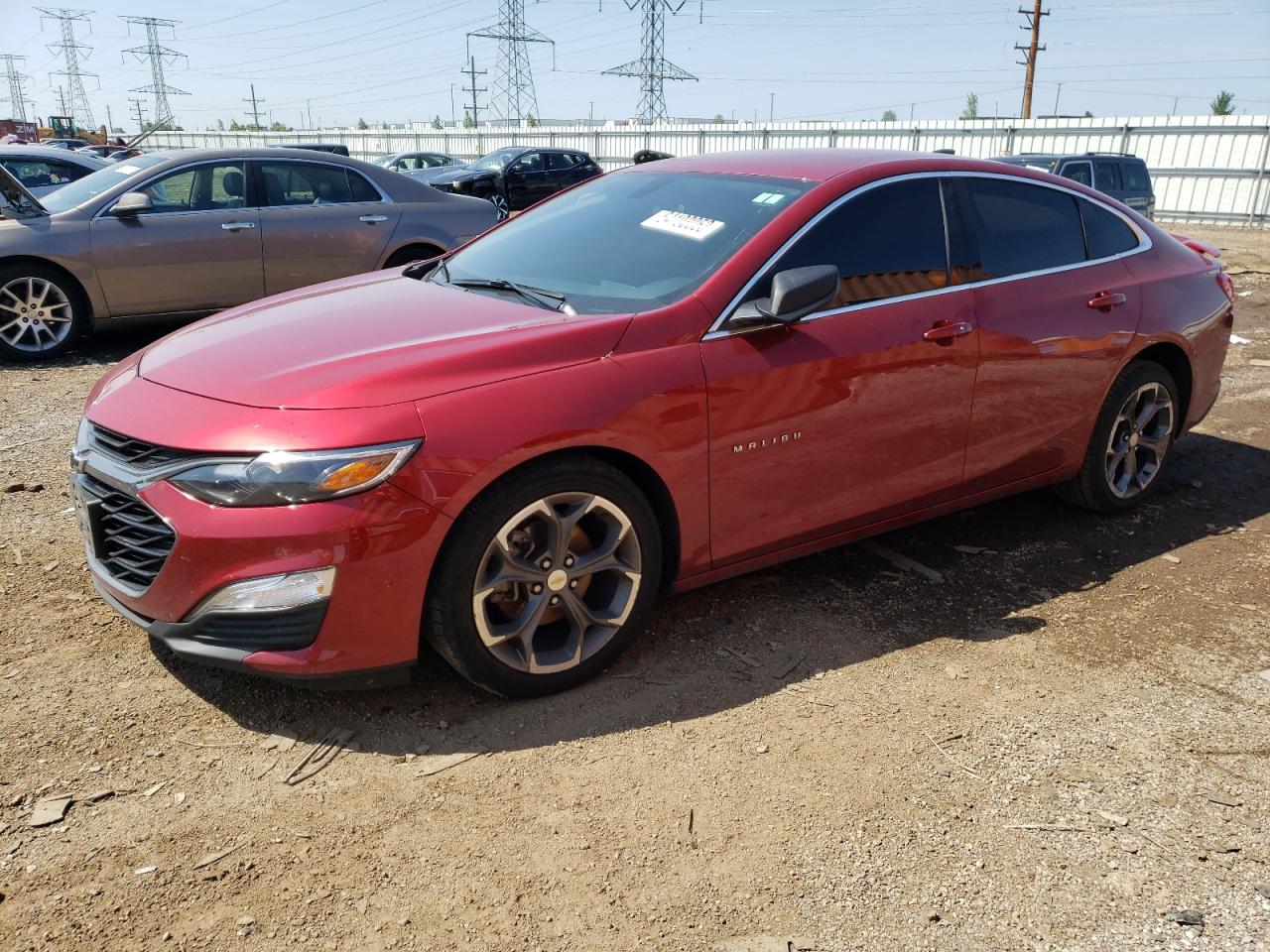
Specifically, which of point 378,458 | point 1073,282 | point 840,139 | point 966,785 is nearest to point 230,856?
point 378,458

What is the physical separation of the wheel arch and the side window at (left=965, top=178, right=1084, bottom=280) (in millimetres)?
663

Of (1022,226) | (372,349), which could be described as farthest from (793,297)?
(1022,226)

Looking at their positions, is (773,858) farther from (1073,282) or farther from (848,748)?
(1073,282)

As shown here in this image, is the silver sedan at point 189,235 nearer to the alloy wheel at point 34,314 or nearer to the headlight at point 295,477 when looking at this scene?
the alloy wheel at point 34,314

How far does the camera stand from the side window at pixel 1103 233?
446 cm

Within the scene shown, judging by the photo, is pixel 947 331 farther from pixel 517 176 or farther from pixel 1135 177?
pixel 517 176

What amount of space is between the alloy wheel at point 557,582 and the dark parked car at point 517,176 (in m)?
16.8

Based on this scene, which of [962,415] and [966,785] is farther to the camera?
[962,415]

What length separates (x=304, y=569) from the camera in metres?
2.67

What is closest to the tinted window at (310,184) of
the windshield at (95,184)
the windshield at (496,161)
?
the windshield at (95,184)

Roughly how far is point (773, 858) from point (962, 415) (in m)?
2.09

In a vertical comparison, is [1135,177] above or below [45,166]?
below

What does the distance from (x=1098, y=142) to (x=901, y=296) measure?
25.2m

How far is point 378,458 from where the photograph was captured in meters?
2.70
